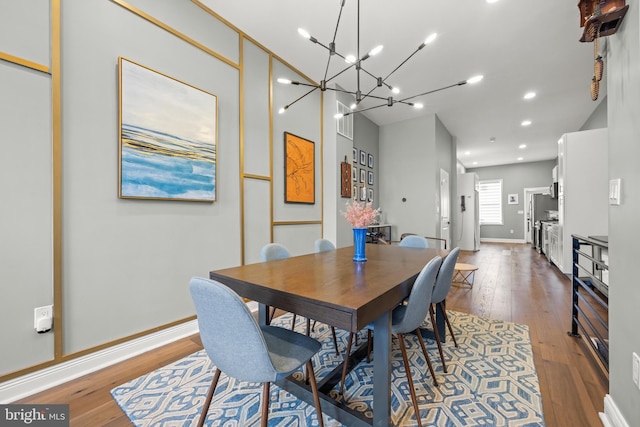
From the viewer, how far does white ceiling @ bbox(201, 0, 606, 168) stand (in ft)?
8.34

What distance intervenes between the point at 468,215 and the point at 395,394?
717 centimetres

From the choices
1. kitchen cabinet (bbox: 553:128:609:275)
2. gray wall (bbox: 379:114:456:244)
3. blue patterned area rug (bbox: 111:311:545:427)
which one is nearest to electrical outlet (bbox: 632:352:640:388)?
blue patterned area rug (bbox: 111:311:545:427)

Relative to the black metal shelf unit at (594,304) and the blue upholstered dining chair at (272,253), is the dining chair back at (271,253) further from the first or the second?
the black metal shelf unit at (594,304)

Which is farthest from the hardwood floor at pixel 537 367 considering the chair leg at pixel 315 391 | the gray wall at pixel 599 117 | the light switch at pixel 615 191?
the gray wall at pixel 599 117

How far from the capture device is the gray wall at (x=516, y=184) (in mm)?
9475

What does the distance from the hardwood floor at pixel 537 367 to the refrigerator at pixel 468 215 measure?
3952 millimetres

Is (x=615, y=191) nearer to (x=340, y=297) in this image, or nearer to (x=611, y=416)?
(x=611, y=416)

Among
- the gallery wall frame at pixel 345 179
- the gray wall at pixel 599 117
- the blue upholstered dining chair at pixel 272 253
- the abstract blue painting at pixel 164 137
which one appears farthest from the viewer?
the gray wall at pixel 599 117

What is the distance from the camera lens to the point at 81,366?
179cm

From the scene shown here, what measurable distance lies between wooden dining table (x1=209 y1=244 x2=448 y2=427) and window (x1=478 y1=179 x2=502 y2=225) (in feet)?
34.4

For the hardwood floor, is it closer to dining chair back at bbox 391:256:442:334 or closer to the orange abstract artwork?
dining chair back at bbox 391:256:442:334

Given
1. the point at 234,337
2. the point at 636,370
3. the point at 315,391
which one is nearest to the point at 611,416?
the point at 636,370

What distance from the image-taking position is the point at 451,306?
309 cm

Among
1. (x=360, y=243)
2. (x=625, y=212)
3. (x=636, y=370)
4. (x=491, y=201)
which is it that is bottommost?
(x=636, y=370)
